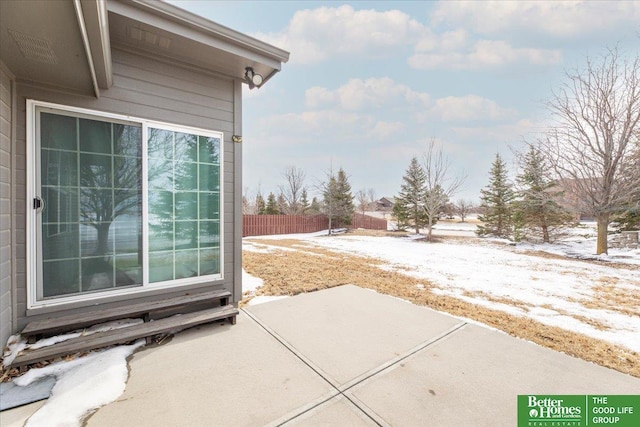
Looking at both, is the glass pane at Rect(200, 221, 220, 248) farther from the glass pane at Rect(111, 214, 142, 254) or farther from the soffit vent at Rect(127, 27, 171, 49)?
the soffit vent at Rect(127, 27, 171, 49)

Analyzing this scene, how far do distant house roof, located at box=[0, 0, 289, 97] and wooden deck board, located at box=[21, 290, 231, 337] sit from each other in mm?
2031

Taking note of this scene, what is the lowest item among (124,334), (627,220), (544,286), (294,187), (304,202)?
(544,286)

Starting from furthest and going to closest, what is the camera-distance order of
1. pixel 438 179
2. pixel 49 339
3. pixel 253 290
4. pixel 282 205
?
pixel 282 205 < pixel 438 179 < pixel 253 290 < pixel 49 339

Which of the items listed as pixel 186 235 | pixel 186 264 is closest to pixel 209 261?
pixel 186 264

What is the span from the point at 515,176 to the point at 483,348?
43.4 ft

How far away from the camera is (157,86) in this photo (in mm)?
2664

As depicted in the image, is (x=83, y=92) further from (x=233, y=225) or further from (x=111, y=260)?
(x=233, y=225)

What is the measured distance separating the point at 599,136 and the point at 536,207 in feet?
14.5

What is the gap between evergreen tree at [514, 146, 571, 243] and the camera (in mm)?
11109

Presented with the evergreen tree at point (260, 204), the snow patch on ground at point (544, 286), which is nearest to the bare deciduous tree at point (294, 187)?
the evergreen tree at point (260, 204)

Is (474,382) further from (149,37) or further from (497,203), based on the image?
A: (497,203)

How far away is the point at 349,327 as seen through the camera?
2748mm

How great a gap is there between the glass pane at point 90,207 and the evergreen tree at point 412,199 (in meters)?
16.2

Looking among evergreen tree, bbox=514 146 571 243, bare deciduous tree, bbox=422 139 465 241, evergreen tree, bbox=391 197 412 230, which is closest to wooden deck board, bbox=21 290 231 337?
bare deciduous tree, bbox=422 139 465 241
